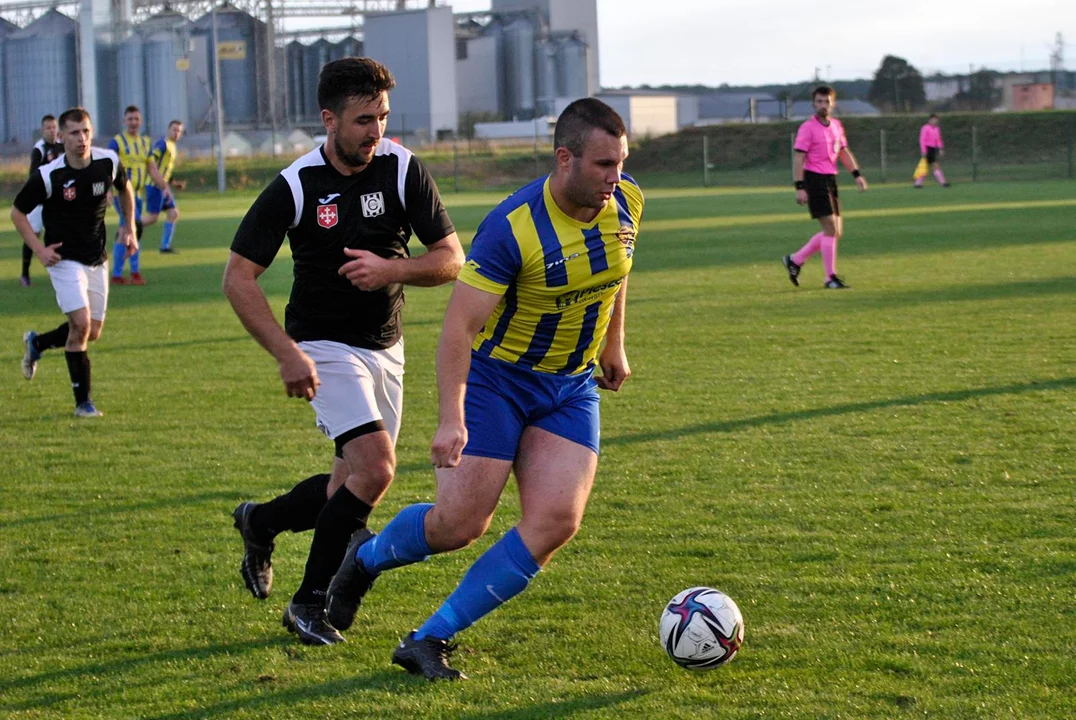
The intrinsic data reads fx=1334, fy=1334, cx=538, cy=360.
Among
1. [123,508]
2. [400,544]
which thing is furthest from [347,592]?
[123,508]

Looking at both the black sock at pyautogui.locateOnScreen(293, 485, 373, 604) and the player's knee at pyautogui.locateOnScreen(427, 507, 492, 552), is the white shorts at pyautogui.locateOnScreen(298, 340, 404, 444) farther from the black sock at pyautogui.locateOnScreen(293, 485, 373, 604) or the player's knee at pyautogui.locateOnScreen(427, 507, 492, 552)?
the player's knee at pyautogui.locateOnScreen(427, 507, 492, 552)

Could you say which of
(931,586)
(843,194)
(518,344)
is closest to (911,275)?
(931,586)

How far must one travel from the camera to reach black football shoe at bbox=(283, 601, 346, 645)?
14.8 feet

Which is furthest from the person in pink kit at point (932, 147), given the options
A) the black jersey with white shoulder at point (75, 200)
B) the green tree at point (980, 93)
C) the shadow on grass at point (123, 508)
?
the shadow on grass at point (123, 508)

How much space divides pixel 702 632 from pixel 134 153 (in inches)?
606

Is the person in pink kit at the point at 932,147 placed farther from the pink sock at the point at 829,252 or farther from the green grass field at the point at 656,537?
the green grass field at the point at 656,537

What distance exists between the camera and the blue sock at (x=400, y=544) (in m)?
4.27

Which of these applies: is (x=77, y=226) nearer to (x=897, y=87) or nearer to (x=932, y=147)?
(x=932, y=147)

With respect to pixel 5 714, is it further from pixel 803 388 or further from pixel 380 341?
pixel 803 388

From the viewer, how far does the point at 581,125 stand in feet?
12.8

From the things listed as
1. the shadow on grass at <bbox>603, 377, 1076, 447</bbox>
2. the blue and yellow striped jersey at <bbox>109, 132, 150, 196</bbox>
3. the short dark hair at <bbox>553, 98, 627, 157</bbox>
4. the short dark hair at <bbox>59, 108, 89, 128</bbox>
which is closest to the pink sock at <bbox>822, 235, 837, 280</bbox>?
the shadow on grass at <bbox>603, 377, 1076, 447</bbox>

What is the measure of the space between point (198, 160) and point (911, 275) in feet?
140

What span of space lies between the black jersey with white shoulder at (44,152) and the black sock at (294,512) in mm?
11403


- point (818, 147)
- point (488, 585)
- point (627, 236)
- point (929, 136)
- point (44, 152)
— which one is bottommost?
point (488, 585)
